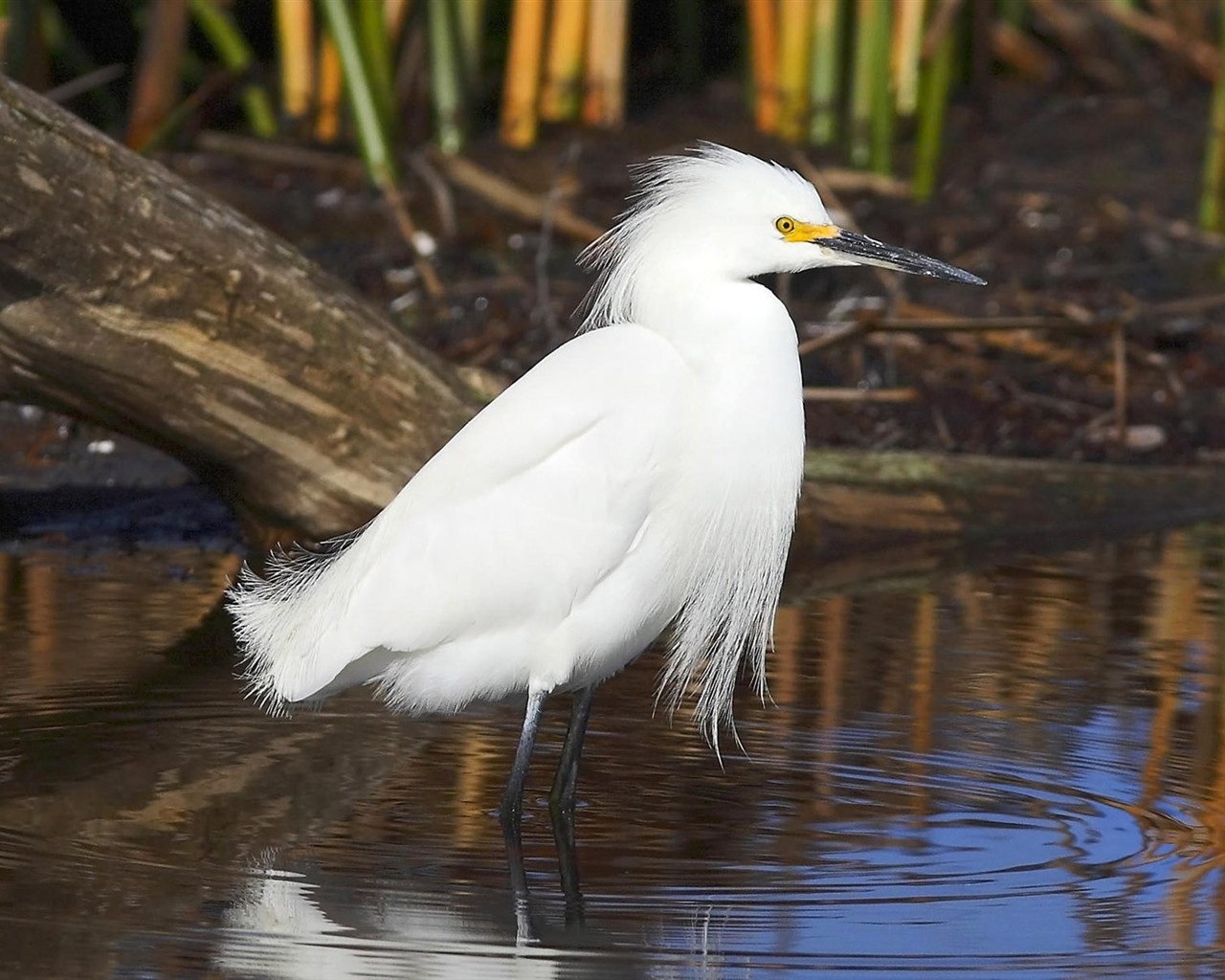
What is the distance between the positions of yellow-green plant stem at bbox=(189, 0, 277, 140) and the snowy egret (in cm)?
655

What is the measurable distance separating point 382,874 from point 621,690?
1718 millimetres

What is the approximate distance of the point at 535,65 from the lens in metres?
10.8

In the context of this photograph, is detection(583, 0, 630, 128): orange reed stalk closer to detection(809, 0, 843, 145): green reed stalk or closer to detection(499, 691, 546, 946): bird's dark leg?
detection(809, 0, 843, 145): green reed stalk

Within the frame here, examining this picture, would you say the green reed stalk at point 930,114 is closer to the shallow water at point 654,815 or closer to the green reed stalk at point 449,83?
the green reed stalk at point 449,83

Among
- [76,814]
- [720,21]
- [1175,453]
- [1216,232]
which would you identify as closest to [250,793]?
[76,814]

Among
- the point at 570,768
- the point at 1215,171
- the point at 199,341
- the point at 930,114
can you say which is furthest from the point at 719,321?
the point at 1215,171

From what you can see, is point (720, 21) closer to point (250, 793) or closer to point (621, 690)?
point (621, 690)

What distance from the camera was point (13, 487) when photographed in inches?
293

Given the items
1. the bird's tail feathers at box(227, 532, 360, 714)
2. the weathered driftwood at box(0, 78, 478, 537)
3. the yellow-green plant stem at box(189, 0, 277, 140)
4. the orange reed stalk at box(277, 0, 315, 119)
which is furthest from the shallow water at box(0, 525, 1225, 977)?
the orange reed stalk at box(277, 0, 315, 119)

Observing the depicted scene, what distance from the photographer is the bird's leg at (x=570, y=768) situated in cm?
422

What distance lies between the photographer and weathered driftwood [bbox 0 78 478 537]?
518cm

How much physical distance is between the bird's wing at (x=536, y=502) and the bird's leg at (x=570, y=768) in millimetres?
277

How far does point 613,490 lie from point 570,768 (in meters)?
0.60

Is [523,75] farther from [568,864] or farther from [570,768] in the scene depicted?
[568,864]
